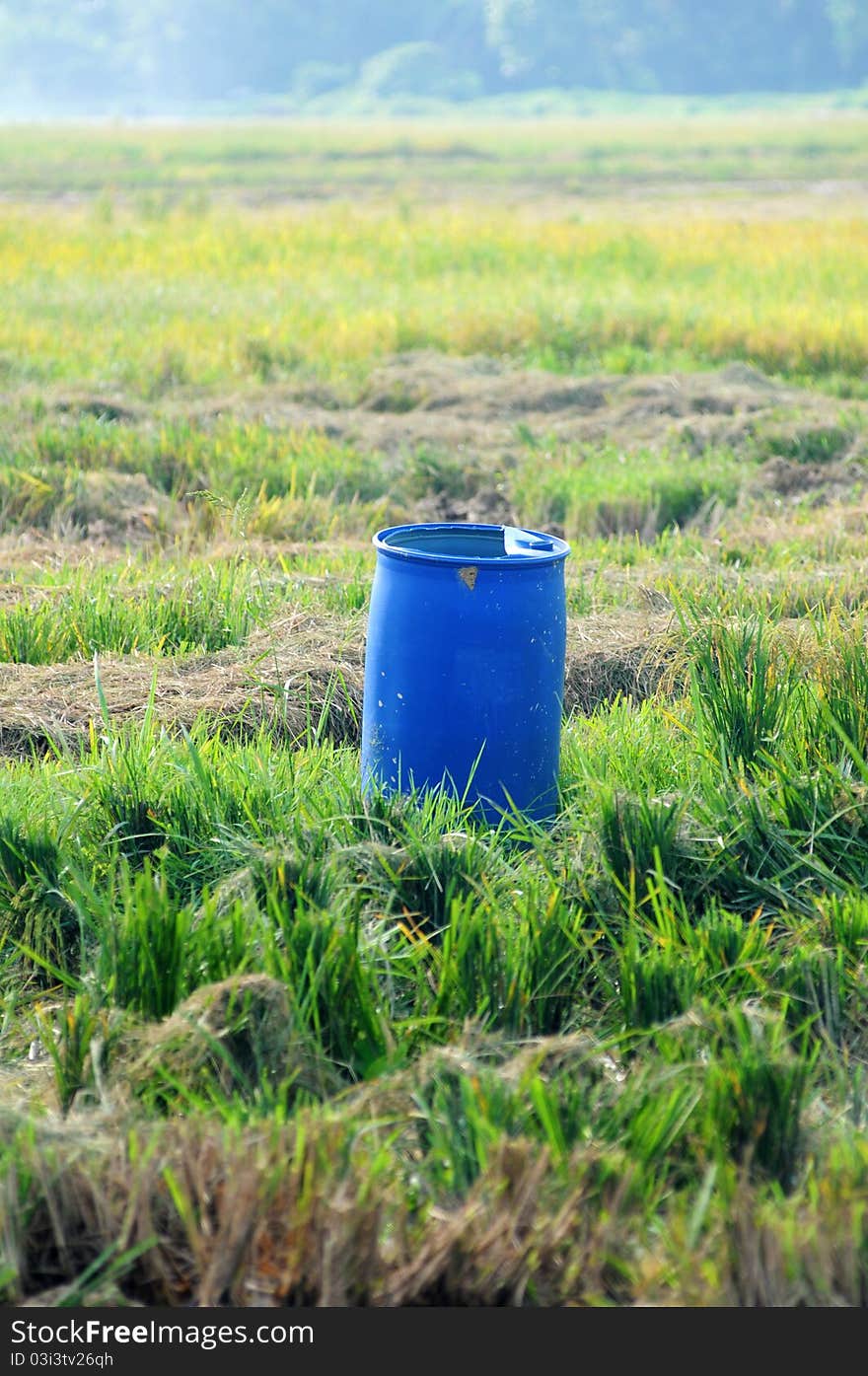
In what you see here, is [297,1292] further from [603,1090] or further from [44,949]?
[44,949]

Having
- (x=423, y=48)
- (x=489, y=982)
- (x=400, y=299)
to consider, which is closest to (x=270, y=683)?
(x=489, y=982)

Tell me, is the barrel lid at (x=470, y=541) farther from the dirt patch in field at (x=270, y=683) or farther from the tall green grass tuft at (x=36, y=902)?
the tall green grass tuft at (x=36, y=902)

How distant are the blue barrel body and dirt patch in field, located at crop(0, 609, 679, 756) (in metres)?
0.46

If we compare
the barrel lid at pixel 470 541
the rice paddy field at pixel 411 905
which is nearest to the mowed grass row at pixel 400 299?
the rice paddy field at pixel 411 905

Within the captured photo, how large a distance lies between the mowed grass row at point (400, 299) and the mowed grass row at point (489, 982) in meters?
6.12

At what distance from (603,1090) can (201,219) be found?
16783mm

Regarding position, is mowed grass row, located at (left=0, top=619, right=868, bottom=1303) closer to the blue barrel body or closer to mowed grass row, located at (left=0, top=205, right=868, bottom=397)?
the blue barrel body

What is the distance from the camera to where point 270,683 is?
12.4 ft

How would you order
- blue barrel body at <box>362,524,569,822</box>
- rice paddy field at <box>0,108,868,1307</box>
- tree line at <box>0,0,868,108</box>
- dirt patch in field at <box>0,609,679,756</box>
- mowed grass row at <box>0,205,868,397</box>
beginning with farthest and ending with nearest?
tree line at <box>0,0,868,108</box>
mowed grass row at <box>0,205,868,397</box>
dirt patch in field at <box>0,609,679,756</box>
blue barrel body at <box>362,524,569,822</box>
rice paddy field at <box>0,108,868,1307</box>

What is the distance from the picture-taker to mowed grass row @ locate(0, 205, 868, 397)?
31.1 ft

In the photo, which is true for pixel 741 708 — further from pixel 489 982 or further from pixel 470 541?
pixel 489 982

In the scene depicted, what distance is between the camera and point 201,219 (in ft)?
56.6

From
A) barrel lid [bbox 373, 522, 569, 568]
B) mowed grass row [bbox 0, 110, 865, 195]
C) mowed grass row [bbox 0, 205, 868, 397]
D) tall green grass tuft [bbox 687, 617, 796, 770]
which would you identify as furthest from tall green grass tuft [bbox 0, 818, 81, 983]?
mowed grass row [bbox 0, 110, 865, 195]

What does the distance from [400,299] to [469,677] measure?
30.6ft
